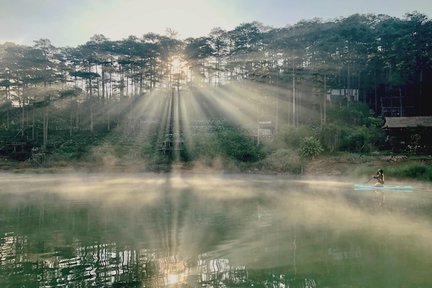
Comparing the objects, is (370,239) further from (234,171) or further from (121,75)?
(121,75)

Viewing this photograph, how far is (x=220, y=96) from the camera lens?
6969cm

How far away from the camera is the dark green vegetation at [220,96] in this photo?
171ft

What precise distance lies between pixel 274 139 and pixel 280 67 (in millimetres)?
13481

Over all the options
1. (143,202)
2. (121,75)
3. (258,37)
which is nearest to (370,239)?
(143,202)

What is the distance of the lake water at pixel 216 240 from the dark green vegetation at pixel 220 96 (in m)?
24.4

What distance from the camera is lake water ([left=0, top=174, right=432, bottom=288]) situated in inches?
410

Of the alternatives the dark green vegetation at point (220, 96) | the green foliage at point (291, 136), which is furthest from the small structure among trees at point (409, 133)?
the green foliage at point (291, 136)

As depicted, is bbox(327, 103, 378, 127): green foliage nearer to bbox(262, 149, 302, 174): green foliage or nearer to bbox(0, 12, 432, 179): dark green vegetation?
bbox(0, 12, 432, 179): dark green vegetation

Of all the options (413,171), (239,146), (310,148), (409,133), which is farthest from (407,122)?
(239,146)

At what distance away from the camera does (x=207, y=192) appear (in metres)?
30.0

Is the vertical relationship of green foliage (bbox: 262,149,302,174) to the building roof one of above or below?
below

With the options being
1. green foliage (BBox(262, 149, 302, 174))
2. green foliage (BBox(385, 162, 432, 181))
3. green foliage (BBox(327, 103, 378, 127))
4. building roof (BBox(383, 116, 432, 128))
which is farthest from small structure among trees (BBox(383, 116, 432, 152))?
green foliage (BBox(262, 149, 302, 174))

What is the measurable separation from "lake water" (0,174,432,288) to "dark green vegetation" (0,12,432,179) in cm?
2440

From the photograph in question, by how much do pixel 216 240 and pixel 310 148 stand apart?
32.1 m
